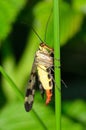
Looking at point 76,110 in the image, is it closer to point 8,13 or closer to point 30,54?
point 30,54

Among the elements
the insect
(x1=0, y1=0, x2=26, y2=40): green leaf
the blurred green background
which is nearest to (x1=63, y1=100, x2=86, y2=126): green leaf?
the blurred green background

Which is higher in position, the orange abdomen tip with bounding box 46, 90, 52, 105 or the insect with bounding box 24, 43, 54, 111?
the insect with bounding box 24, 43, 54, 111

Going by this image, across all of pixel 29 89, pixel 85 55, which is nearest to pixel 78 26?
pixel 29 89

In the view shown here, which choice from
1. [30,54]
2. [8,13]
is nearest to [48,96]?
[8,13]

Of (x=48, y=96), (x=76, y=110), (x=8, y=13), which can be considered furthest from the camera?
(x=76, y=110)

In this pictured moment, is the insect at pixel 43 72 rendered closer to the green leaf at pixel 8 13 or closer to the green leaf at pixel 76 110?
the green leaf at pixel 8 13

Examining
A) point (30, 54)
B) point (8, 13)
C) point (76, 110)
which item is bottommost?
point (76, 110)

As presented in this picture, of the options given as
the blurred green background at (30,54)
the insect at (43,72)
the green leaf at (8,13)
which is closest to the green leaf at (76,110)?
the blurred green background at (30,54)

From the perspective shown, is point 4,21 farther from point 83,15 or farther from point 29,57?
point 83,15

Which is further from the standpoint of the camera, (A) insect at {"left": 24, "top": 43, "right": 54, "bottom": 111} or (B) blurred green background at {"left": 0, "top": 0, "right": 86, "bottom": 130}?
(B) blurred green background at {"left": 0, "top": 0, "right": 86, "bottom": 130}

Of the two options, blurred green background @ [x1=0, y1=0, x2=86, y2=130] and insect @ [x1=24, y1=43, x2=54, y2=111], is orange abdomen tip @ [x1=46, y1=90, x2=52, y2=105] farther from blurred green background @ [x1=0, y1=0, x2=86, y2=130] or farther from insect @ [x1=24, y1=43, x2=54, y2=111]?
blurred green background @ [x1=0, y1=0, x2=86, y2=130]

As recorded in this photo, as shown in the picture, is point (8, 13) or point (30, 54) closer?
point (8, 13)
